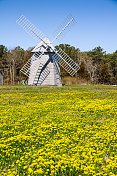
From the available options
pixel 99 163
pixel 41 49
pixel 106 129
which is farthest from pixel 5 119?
pixel 41 49

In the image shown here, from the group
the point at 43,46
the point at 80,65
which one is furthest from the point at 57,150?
the point at 80,65

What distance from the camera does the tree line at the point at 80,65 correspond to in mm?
74500

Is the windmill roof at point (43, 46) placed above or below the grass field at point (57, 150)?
above

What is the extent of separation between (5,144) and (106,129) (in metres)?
3.77

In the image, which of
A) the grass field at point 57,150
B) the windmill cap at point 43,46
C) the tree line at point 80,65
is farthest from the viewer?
the tree line at point 80,65

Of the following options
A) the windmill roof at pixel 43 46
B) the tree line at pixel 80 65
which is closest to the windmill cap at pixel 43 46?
the windmill roof at pixel 43 46

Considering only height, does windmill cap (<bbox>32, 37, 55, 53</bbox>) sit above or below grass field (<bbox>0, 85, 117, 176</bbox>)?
above

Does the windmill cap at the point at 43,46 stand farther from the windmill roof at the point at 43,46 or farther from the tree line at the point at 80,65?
the tree line at the point at 80,65

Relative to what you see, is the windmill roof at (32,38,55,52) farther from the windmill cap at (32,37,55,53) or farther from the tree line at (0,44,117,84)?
the tree line at (0,44,117,84)

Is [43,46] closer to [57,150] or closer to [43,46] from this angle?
[43,46]

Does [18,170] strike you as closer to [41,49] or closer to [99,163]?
[99,163]

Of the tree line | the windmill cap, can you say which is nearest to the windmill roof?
the windmill cap

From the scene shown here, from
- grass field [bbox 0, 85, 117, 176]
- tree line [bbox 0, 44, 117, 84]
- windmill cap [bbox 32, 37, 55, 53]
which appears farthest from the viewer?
Result: tree line [bbox 0, 44, 117, 84]

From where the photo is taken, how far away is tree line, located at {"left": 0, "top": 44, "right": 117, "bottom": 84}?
74.5 meters
